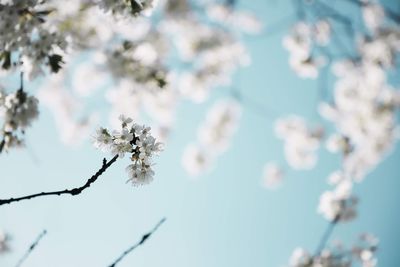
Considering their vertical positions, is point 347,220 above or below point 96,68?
below

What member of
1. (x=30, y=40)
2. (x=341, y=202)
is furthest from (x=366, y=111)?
(x=30, y=40)

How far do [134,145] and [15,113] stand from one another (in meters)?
1.53

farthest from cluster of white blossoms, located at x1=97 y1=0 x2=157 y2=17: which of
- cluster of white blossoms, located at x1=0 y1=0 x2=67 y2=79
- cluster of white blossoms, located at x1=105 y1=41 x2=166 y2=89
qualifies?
cluster of white blossoms, located at x1=105 y1=41 x2=166 y2=89

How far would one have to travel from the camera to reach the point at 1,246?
253 inches

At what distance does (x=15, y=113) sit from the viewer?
139 inches

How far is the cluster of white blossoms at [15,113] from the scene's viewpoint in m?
3.48

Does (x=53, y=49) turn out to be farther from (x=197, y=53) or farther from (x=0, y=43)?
(x=197, y=53)

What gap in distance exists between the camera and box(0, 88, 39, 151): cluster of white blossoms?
348cm

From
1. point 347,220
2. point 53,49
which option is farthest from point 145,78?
point 347,220

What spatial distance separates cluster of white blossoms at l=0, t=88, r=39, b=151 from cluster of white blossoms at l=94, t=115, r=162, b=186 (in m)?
1.28

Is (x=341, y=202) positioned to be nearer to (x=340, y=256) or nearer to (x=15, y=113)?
(x=340, y=256)

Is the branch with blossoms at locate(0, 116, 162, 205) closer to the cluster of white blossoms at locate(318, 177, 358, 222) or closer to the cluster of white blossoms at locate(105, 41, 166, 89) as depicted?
the cluster of white blossoms at locate(105, 41, 166, 89)

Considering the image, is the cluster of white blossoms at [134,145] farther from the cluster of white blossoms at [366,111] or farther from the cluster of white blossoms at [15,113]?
the cluster of white blossoms at [366,111]

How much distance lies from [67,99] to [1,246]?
7420mm
